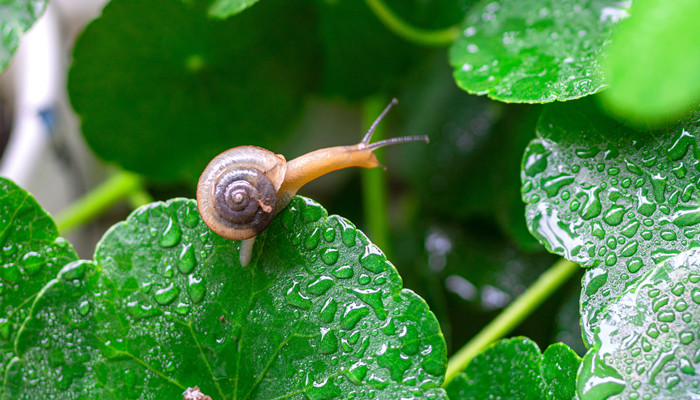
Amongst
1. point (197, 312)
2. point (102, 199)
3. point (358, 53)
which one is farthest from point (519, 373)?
point (102, 199)

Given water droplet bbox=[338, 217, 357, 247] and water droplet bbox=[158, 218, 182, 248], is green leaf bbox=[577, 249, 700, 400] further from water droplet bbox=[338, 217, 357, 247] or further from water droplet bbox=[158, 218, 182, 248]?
water droplet bbox=[158, 218, 182, 248]

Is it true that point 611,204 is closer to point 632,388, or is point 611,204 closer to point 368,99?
point 632,388

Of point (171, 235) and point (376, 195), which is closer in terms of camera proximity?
point (171, 235)

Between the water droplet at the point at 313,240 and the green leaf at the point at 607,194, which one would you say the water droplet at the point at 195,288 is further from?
the green leaf at the point at 607,194

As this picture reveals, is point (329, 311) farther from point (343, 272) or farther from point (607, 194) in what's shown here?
point (607, 194)

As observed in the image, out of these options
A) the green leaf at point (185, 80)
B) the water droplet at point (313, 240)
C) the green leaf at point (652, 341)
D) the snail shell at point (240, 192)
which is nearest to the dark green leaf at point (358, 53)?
the green leaf at point (185, 80)

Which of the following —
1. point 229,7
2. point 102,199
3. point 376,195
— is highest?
point 229,7
